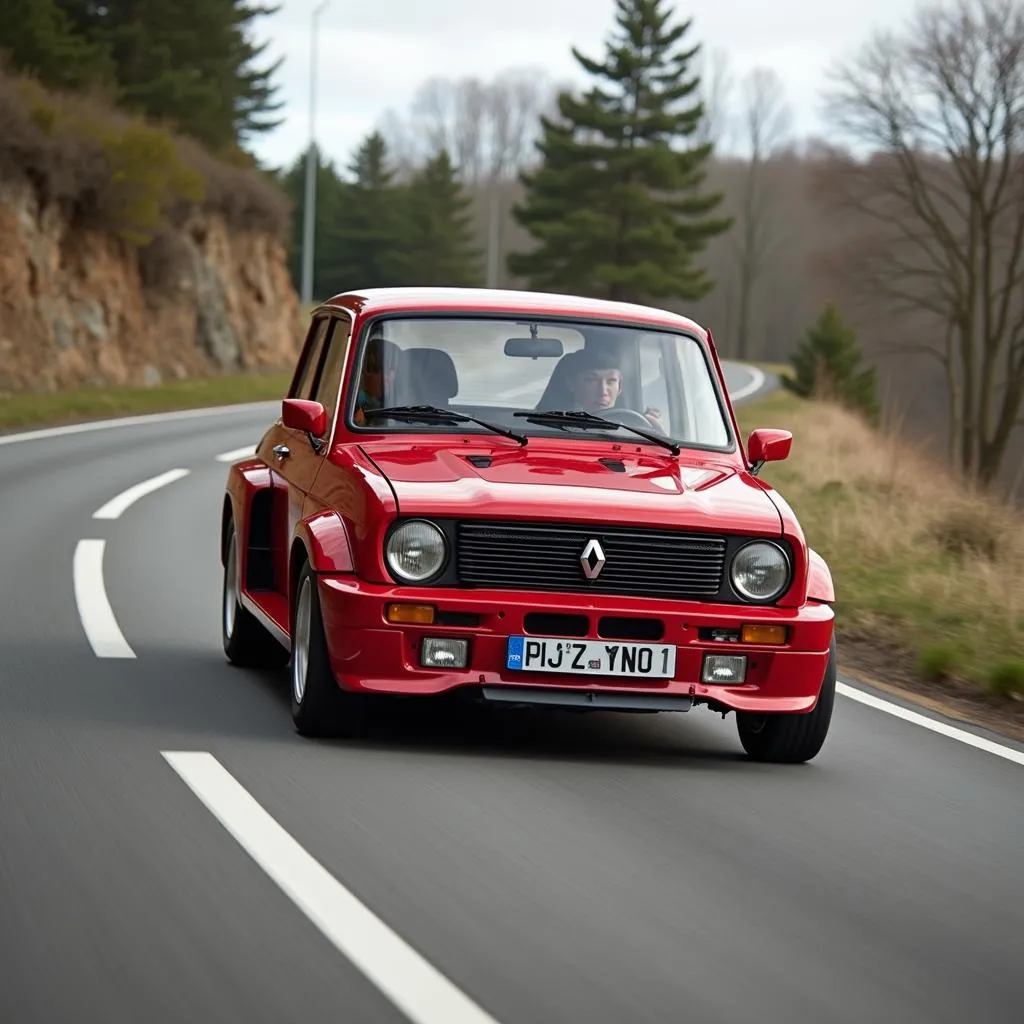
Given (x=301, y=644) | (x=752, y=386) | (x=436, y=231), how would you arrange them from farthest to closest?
(x=436, y=231) < (x=752, y=386) < (x=301, y=644)

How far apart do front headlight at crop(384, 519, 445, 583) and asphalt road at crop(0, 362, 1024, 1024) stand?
0.67 meters

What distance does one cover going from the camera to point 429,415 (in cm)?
777

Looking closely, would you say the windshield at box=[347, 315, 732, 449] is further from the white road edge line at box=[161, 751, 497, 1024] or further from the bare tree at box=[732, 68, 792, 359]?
the bare tree at box=[732, 68, 792, 359]

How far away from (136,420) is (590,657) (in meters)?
24.6

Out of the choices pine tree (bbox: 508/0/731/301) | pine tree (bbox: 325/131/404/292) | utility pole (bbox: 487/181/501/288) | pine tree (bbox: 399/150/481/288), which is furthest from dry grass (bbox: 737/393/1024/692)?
utility pole (bbox: 487/181/501/288)

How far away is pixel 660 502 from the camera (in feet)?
23.3

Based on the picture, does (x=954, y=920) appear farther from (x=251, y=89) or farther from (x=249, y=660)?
(x=251, y=89)

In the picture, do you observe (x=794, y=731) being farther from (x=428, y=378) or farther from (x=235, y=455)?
(x=235, y=455)

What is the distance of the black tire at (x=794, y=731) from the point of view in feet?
24.0

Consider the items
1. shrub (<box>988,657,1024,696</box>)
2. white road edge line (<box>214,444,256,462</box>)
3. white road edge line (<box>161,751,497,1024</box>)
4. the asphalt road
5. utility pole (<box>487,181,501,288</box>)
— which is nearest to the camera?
white road edge line (<box>161,751,497,1024</box>)

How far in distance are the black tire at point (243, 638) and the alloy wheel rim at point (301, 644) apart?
4.29 ft

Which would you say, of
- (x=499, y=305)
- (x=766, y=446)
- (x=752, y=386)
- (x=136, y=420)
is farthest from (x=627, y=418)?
(x=752, y=386)

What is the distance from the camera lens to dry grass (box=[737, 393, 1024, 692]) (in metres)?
10.7

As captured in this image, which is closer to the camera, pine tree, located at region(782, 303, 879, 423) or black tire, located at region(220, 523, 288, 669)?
black tire, located at region(220, 523, 288, 669)
